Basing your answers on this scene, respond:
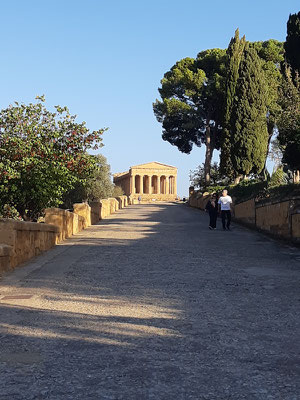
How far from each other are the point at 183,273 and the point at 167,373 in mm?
4973

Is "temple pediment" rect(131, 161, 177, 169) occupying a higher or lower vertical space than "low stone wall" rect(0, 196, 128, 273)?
higher

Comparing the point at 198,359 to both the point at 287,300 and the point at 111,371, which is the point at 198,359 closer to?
the point at 111,371

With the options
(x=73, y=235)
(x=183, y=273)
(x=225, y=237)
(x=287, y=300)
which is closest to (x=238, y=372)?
(x=287, y=300)

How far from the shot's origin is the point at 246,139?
107 feet

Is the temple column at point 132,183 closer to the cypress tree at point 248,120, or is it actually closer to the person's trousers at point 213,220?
the cypress tree at point 248,120

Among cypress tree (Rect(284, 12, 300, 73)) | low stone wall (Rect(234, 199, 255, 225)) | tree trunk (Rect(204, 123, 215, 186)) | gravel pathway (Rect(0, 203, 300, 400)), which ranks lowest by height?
gravel pathway (Rect(0, 203, 300, 400))

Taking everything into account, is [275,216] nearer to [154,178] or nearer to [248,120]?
[248,120]

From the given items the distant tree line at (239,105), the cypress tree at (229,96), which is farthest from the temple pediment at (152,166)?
the cypress tree at (229,96)

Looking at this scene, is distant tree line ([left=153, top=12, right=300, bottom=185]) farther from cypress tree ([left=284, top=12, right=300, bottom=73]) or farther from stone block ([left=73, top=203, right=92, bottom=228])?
stone block ([left=73, top=203, right=92, bottom=228])

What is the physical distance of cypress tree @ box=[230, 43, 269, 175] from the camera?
32.7m

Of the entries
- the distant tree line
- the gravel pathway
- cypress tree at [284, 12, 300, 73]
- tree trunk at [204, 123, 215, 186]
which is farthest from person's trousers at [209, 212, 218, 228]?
tree trunk at [204, 123, 215, 186]

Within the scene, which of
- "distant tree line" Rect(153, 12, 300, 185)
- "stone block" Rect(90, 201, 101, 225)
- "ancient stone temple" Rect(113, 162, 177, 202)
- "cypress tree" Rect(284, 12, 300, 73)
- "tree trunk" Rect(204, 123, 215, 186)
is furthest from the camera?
"ancient stone temple" Rect(113, 162, 177, 202)

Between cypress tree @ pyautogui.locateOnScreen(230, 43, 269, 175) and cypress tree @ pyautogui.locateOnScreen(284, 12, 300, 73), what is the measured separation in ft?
30.0

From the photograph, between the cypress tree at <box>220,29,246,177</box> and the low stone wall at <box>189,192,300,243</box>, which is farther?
the cypress tree at <box>220,29,246,177</box>
